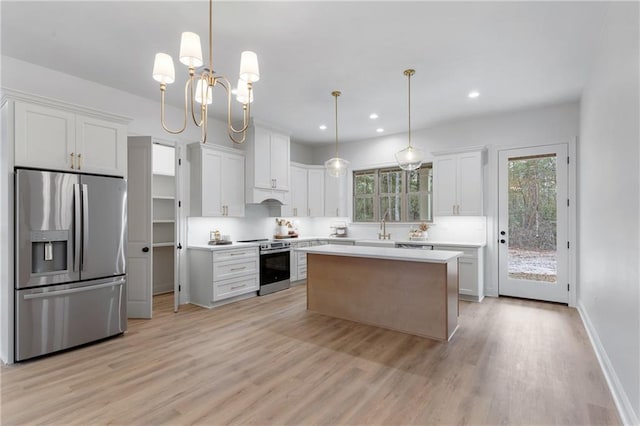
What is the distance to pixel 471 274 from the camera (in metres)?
4.87

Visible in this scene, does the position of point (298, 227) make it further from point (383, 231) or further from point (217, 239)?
point (217, 239)

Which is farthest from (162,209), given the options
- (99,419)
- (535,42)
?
(535,42)

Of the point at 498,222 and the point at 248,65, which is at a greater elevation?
the point at 248,65

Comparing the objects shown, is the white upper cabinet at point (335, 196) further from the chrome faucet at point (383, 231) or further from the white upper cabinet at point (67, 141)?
the white upper cabinet at point (67, 141)

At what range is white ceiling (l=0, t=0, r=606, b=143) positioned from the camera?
253 cm

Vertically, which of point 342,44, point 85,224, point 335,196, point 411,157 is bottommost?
point 85,224

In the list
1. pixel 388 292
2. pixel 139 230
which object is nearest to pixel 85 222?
pixel 139 230

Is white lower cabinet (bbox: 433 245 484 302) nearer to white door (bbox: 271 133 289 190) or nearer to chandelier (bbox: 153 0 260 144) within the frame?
white door (bbox: 271 133 289 190)

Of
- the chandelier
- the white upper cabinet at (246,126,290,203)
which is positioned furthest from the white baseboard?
the white upper cabinet at (246,126,290,203)

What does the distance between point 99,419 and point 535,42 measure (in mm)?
4610

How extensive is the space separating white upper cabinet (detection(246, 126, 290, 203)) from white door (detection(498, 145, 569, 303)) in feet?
12.1

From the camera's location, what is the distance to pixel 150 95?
4348 mm

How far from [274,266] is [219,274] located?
3.66 feet

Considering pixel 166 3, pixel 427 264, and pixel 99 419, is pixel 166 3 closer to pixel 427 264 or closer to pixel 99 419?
pixel 99 419
